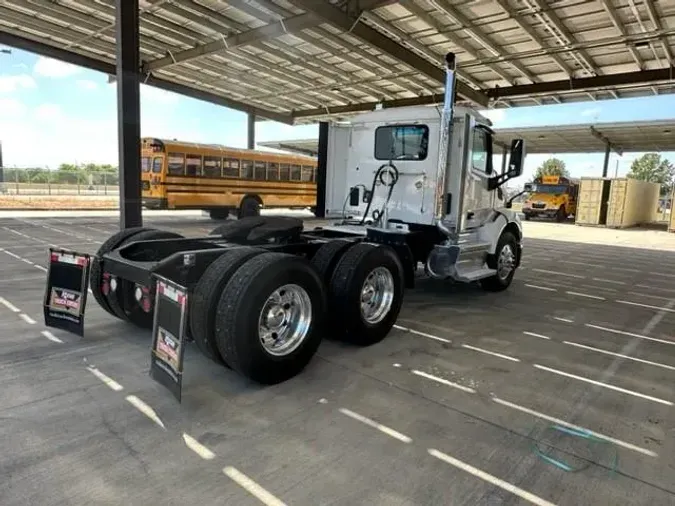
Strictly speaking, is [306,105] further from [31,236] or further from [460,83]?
[31,236]

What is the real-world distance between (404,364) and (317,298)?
100cm

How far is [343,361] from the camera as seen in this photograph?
4117mm

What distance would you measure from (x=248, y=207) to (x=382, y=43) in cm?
833

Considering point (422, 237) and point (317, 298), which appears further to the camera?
point (422, 237)

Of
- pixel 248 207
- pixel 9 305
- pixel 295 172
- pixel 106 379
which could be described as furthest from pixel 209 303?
pixel 295 172

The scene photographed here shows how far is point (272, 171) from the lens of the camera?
61.2 feet

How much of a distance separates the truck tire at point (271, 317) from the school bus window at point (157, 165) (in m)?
12.8

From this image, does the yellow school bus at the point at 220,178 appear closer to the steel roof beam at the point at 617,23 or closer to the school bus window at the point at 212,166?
the school bus window at the point at 212,166

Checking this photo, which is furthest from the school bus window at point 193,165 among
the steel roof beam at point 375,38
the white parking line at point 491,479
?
the white parking line at point 491,479

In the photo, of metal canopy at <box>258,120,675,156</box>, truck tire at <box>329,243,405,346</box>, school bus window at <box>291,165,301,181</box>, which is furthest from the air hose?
metal canopy at <box>258,120,675,156</box>

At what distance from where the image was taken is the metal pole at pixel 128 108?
8781 millimetres

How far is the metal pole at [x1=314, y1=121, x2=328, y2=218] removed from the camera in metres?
6.94

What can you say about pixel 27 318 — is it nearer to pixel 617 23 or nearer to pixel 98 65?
pixel 617 23

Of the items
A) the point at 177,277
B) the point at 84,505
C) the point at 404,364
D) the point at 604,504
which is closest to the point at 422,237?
the point at 404,364
